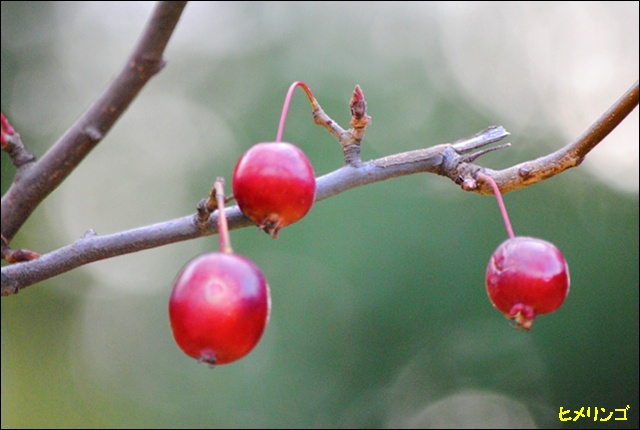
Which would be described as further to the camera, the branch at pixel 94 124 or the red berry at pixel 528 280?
the red berry at pixel 528 280

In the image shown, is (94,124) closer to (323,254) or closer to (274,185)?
(274,185)

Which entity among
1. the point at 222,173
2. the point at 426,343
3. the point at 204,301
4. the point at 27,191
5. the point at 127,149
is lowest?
the point at 204,301

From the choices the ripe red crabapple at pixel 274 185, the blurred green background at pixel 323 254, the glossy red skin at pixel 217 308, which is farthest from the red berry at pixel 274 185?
the blurred green background at pixel 323 254

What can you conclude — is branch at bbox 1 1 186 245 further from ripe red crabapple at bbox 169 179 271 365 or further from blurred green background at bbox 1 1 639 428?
blurred green background at bbox 1 1 639 428

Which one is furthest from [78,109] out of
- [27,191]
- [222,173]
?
[27,191]

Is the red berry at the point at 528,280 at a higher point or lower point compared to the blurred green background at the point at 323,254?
lower

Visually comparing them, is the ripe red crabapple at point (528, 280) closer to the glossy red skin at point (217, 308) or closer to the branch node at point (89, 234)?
the glossy red skin at point (217, 308)

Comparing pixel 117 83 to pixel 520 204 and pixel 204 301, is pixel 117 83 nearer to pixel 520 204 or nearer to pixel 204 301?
pixel 204 301
